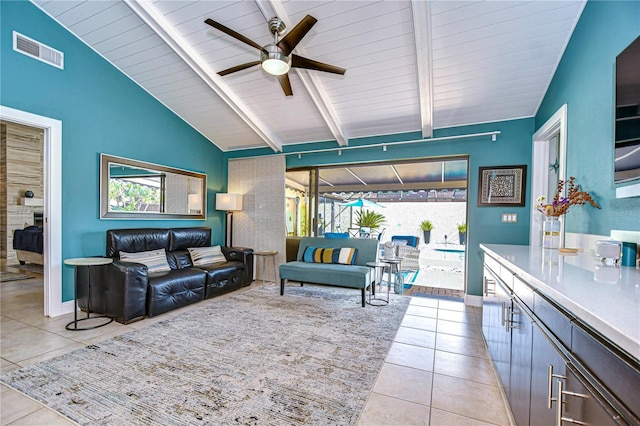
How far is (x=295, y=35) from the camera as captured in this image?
235cm

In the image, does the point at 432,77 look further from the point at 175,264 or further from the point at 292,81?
the point at 175,264

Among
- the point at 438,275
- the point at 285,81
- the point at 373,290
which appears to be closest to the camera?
the point at 285,81

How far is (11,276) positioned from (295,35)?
6.27 meters

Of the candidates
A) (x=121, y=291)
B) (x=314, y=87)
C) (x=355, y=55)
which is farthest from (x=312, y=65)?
(x=121, y=291)

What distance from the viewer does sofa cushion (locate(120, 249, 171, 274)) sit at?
3.59 meters

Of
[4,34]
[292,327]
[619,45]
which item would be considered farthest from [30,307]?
[619,45]

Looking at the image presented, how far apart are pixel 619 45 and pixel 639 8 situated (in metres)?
0.22

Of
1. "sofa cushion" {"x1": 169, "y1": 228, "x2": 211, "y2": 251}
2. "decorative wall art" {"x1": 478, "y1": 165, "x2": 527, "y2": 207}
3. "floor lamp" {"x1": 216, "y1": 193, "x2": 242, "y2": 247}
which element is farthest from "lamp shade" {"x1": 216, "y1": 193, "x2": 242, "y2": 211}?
"decorative wall art" {"x1": 478, "y1": 165, "x2": 527, "y2": 207}

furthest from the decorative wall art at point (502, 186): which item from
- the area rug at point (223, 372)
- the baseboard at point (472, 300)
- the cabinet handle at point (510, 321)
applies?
the cabinet handle at point (510, 321)

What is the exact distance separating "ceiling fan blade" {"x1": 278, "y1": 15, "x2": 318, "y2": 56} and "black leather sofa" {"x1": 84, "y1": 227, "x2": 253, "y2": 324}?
2.67m

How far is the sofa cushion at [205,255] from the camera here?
4.41m

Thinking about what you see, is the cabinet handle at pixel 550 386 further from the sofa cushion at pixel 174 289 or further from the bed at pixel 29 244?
the bed at pixel 29 244

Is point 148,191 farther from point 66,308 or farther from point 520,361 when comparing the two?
point 520,361

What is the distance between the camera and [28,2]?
3.08 metres
